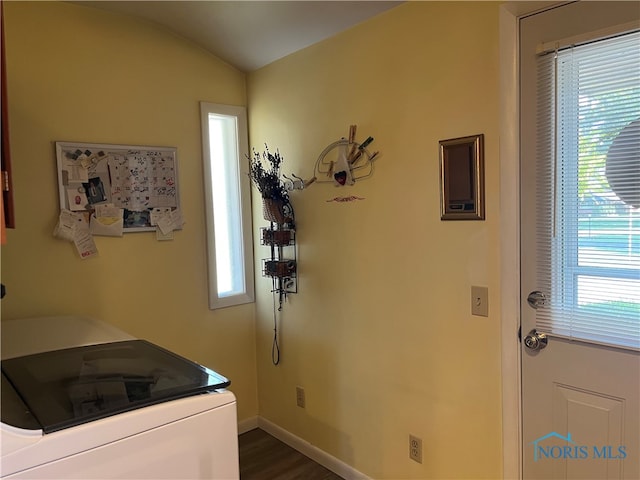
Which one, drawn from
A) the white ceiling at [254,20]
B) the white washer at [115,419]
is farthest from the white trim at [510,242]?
the white washer at [115,419]

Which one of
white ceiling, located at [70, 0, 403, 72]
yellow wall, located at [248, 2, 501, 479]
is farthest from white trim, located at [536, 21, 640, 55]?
white ceiling, located at [70, 0, 403, 72]

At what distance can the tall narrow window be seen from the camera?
2846 mm

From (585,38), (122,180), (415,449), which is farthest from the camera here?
(122,180)

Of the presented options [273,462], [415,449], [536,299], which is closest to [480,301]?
[536,299]

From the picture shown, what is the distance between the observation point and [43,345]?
1662 millimetres

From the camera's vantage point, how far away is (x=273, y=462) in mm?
2680

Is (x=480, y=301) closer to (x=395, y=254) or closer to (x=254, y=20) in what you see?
(x=395, y=254)

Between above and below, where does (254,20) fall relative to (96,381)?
above

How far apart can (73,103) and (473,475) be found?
251 cm

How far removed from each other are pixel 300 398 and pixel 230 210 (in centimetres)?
124

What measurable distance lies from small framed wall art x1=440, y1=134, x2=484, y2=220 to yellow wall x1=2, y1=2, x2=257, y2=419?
1.49m

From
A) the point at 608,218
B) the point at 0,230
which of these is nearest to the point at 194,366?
the point at 0,230

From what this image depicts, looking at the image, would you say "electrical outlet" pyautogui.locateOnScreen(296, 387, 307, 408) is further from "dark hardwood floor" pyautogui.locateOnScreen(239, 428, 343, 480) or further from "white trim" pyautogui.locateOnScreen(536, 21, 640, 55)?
"white trim" pyautogui.locateOnScreen(536, 21, 640, 55)

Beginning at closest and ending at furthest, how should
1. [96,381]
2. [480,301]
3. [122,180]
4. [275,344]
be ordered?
[96,381] < [480,301] < [122,180] < [275,344]
